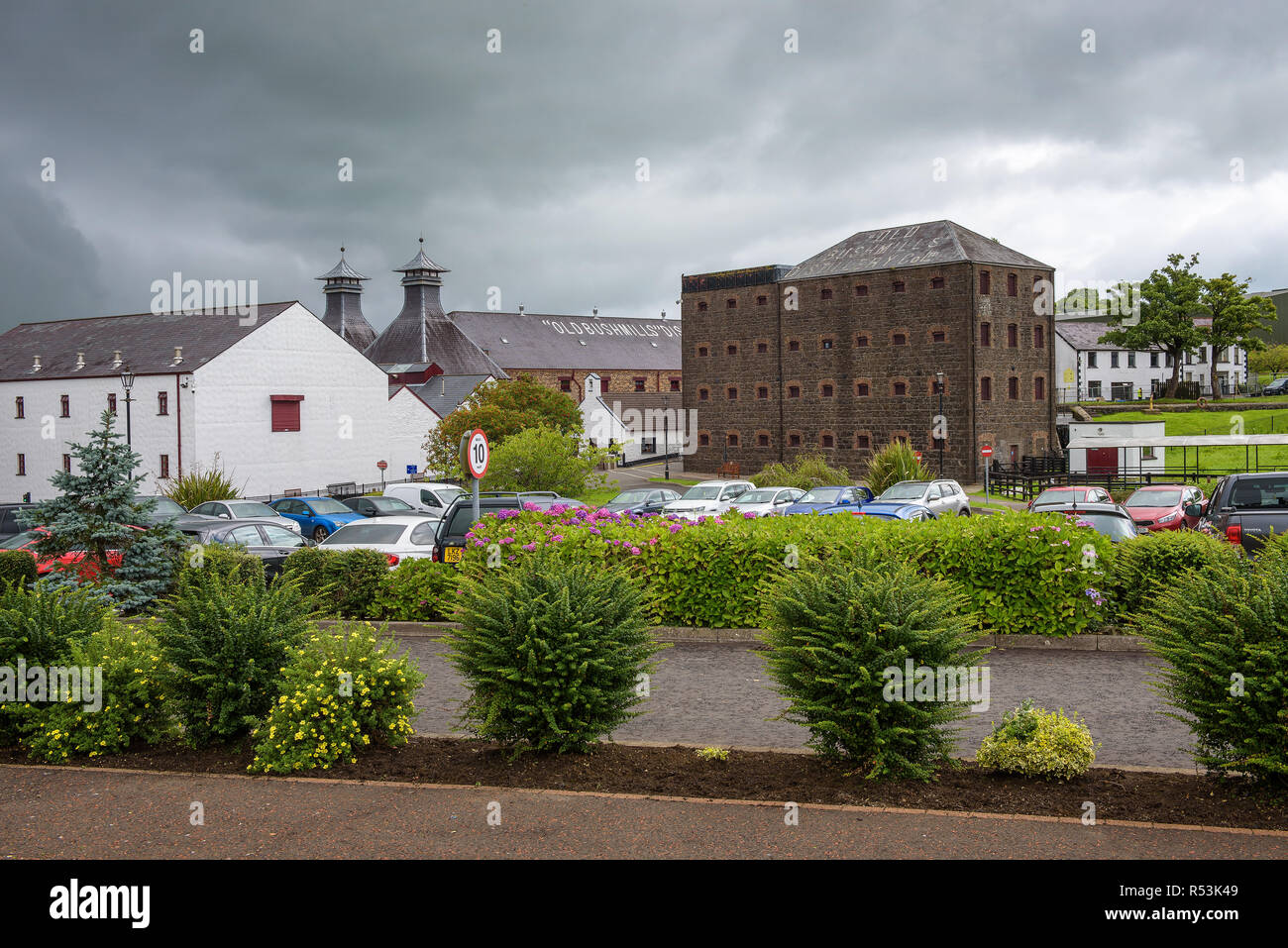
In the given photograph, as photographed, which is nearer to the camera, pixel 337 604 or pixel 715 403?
pixel 337 604

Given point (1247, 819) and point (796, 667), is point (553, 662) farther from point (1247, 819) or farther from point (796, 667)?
point (1247, 819)

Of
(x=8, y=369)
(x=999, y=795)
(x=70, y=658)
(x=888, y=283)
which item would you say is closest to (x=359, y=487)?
(x=8, y=369)

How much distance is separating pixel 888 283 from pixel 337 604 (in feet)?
185

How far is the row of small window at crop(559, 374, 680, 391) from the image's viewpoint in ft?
401

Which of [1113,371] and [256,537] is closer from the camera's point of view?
[256,537]

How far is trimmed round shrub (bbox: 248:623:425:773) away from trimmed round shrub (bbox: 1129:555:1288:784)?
5.51 metres

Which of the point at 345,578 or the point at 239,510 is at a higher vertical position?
the point at 239,510

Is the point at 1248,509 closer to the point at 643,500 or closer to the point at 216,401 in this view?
the point at 643,500

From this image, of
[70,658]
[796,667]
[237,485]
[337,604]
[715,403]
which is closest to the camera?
[796,667]

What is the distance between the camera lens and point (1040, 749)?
7387 mm

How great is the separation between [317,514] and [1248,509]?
25928 mm

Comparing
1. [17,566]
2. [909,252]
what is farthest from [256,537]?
[909,252]

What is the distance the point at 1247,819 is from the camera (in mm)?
6672

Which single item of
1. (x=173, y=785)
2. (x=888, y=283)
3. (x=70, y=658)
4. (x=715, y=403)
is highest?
(x=888, y=283)
